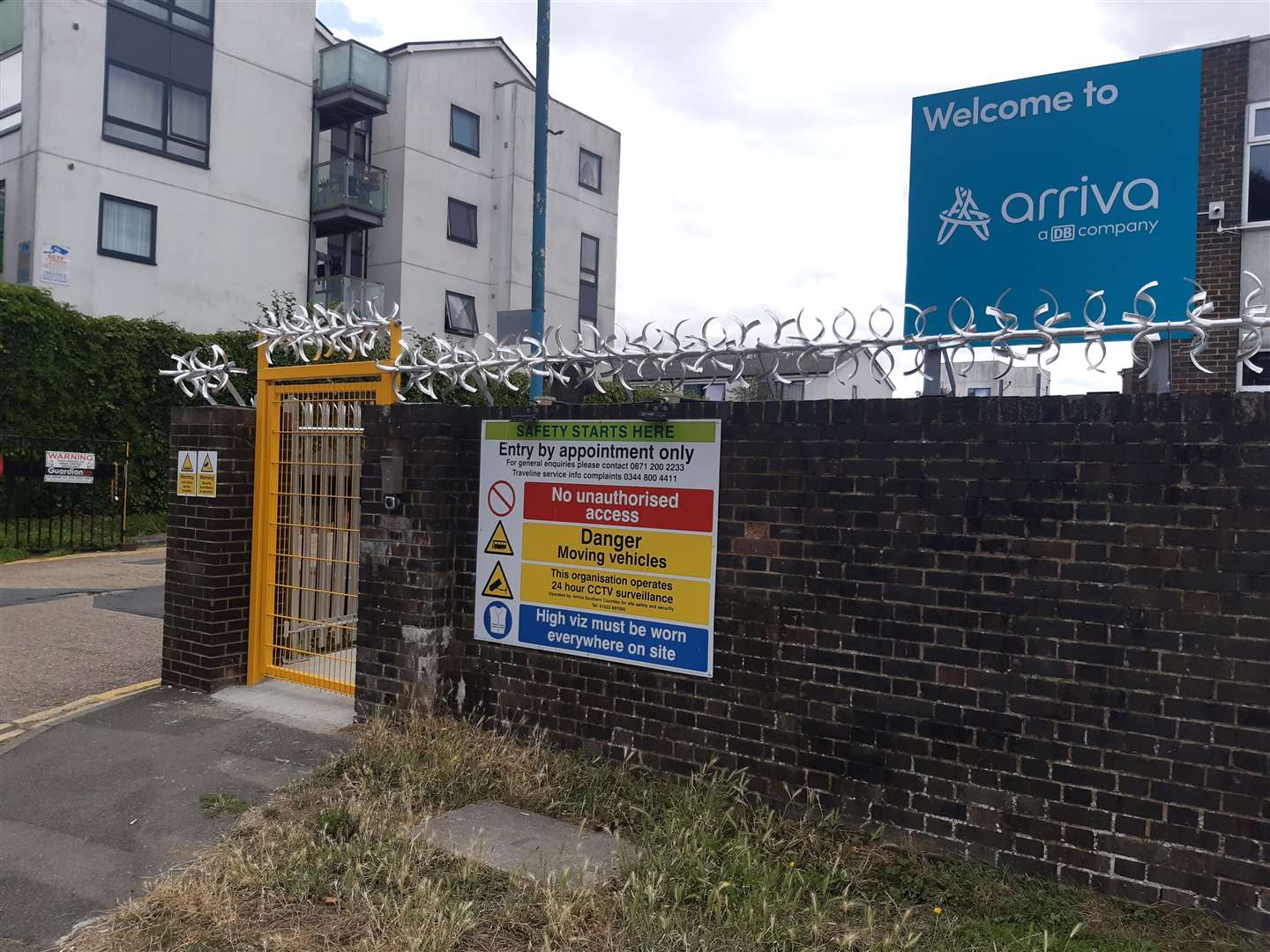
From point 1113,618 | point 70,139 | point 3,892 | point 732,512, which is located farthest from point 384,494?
point 70,139

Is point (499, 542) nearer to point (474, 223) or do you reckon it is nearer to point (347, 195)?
point (347, 195)

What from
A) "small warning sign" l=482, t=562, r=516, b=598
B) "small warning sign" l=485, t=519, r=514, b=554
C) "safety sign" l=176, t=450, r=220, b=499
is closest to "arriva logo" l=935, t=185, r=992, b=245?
"small warning sign" l=485, t=519, r=514, b=554

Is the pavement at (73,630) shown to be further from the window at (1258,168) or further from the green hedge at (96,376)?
the window at (1258,168)

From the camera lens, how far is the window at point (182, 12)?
65.7ft

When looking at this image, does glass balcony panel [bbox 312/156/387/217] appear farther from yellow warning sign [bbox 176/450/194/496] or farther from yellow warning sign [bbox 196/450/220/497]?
yellow warning sign [bbox 196/450/220/497]

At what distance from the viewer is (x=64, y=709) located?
22.1 ft

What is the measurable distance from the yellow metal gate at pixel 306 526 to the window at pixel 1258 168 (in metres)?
13.5

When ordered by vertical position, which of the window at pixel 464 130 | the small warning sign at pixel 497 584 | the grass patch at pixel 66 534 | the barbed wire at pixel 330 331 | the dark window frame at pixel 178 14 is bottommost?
the grass patch at pixel 66 534

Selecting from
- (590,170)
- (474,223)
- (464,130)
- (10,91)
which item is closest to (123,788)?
(10,91)

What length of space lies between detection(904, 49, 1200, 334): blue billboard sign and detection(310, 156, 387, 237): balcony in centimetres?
2157

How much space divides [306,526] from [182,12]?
1900 cm

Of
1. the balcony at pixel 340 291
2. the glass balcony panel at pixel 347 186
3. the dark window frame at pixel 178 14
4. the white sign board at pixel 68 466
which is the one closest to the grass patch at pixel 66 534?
the white sign board at pixel 68 466

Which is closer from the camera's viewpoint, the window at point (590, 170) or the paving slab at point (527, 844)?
the paving slab at point (527, 844)

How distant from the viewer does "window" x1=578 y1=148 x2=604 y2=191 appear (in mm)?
32500
